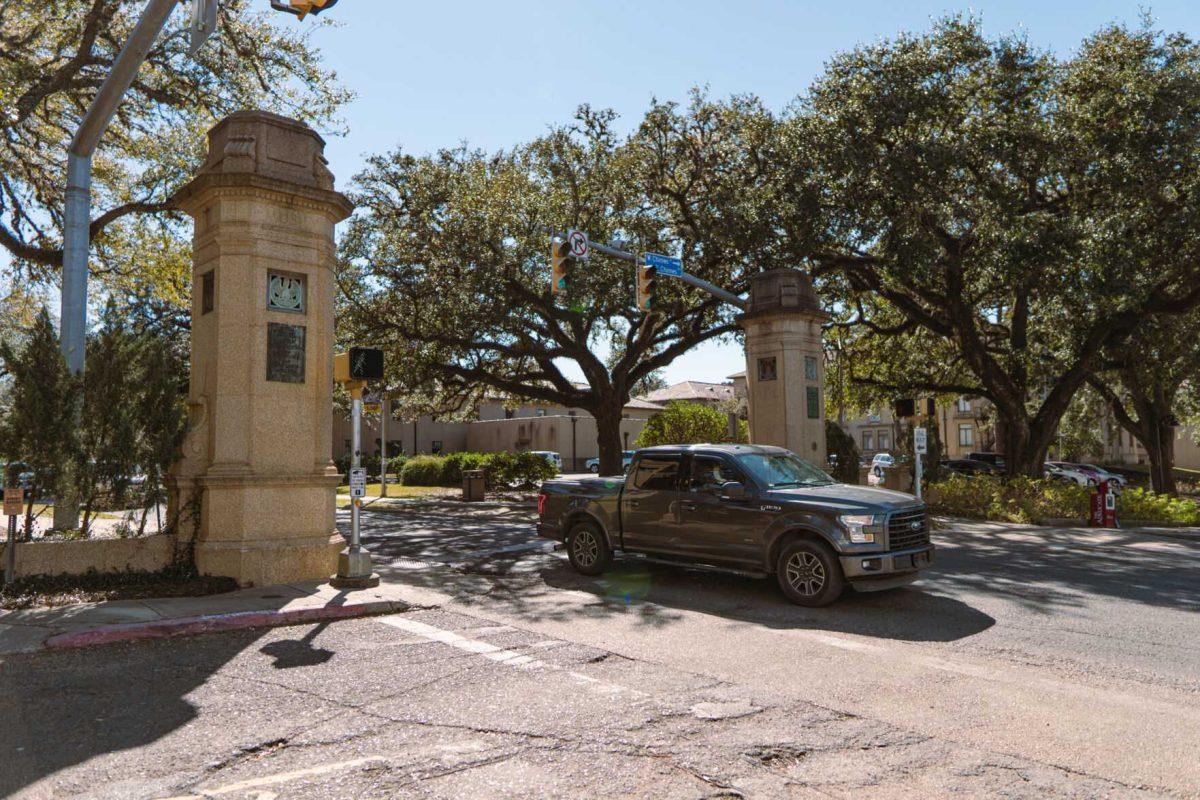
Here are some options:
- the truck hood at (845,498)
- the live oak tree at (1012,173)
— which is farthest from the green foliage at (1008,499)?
the truck hood at (845,498)

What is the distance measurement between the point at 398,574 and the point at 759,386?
9559mm

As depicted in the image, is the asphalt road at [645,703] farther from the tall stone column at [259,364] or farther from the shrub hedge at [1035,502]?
the shrub hedge at [1035,502]

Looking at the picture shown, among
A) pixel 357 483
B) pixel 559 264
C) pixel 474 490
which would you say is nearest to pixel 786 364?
pixel 559 264

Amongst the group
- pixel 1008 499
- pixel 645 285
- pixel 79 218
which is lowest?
pixel 1008 499

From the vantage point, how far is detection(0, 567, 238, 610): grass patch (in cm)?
823

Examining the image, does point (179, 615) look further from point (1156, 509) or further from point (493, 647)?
point (1156, 509)

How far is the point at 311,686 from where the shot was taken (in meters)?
5.73

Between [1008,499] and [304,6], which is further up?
[304,6]

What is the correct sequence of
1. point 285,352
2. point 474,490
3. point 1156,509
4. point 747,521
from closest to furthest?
point 747,521 → point 285,352 → point 1156,509 → point 474,490

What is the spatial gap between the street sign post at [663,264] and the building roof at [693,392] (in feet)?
186

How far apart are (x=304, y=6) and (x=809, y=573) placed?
277 inches

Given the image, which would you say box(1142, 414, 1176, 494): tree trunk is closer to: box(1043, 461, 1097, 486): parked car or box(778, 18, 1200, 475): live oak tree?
box(1043, 461, 1097, 486): parked car

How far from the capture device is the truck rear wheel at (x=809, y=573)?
27.2 ft

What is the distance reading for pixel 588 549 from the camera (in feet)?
35.2
